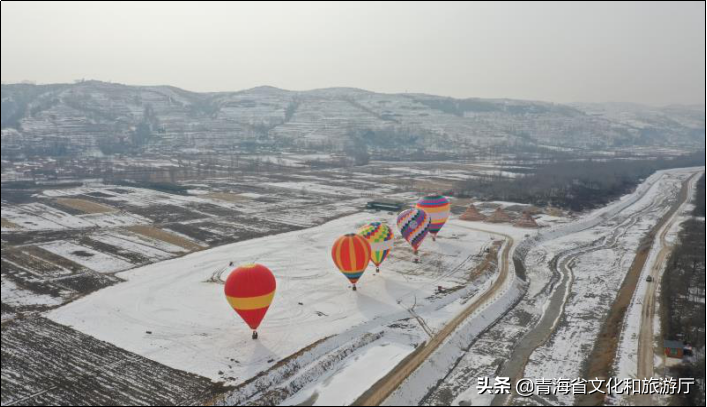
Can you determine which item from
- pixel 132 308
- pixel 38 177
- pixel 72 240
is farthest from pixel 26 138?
pixel 132 308

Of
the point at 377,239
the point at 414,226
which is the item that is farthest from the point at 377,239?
the point at 414,226

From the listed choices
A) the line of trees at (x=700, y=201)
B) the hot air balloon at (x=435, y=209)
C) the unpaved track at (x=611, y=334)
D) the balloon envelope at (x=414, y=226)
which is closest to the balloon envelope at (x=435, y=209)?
the hot air balloon at (x=435, y=209)

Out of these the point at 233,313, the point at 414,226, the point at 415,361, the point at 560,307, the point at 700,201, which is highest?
the point at 700,201

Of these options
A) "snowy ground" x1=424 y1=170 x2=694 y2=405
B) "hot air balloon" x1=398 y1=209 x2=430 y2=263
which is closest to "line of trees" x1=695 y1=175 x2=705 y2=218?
"snowy ground" x1=424 y1=170 x2=694 y2=405

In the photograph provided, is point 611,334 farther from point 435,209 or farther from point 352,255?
point 435,209

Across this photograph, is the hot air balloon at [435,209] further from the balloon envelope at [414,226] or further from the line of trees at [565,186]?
the line of trees at [565,186]

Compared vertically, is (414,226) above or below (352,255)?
above

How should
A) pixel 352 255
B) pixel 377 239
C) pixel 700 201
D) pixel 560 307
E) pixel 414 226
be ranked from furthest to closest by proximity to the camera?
pixel 700 201, pixel 414 226, pixel 377 239, pixel 352 255, pixel 560 307

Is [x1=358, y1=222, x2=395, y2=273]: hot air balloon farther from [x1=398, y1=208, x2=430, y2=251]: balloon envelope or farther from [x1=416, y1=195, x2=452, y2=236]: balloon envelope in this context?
[x1=416, y1=195, x2=452, y2=236]: balloon envelope
